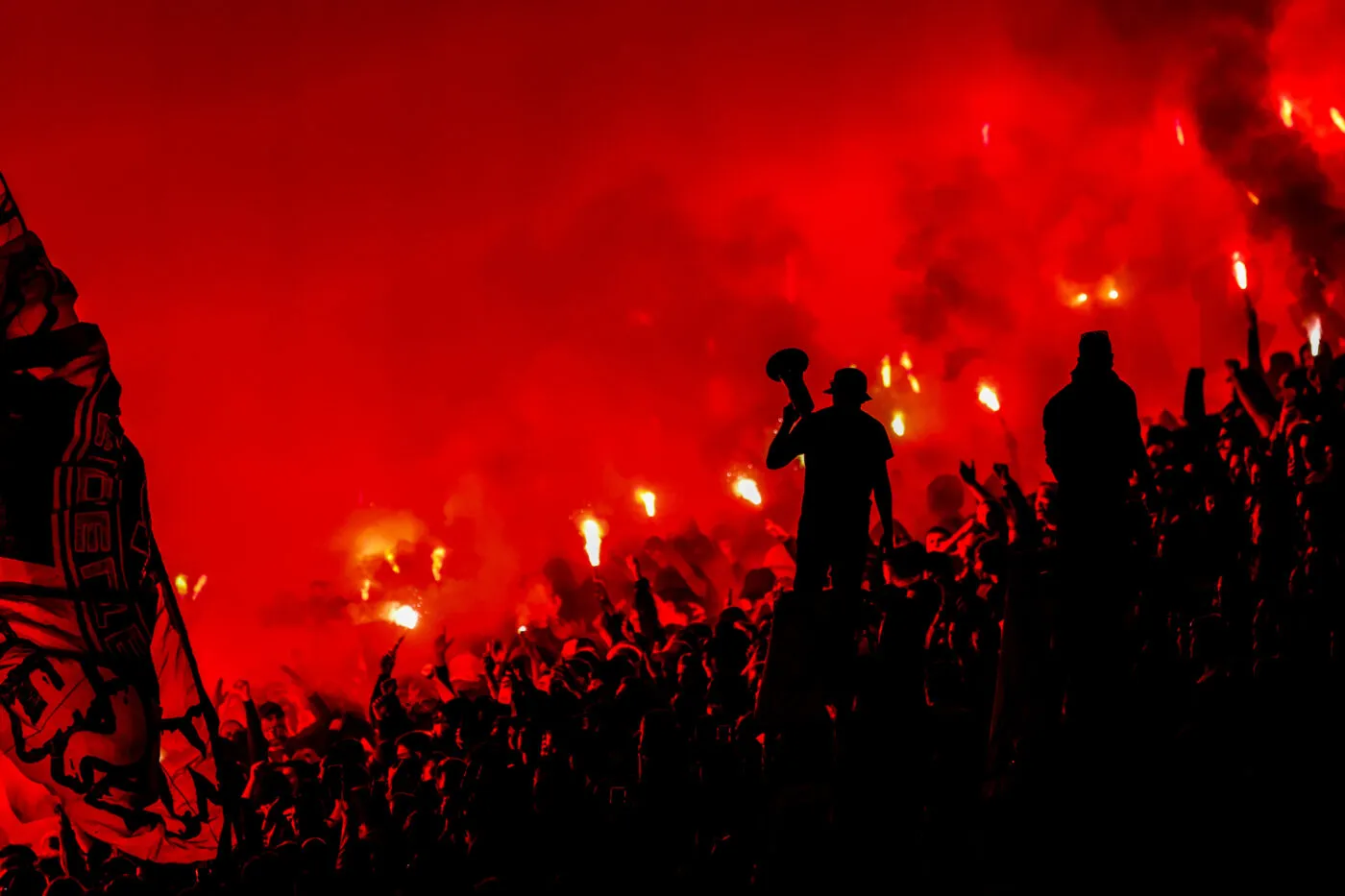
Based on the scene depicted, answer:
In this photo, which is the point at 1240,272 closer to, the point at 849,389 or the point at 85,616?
the point at 849,389

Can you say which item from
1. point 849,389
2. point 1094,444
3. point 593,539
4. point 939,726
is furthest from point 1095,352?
point 593,539

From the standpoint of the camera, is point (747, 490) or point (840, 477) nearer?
point (840, 477)

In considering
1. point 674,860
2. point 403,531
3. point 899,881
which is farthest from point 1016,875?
point 403,531

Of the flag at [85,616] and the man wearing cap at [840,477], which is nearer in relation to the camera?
the flag at [85,616]

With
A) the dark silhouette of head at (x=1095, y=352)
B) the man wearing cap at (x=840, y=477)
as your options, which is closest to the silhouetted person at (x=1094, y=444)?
the dark silhouette of head at (x=1095, y=352)

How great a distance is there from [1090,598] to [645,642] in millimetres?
4279

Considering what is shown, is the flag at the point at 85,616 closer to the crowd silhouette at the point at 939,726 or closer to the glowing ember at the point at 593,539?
the crowd silhouette at the point at 939,726

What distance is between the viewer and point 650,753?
6.80 metres

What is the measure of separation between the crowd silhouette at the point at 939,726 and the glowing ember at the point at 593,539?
8762 mm

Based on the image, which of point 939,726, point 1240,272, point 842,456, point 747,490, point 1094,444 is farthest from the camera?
point 747,490

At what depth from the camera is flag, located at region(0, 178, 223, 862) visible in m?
5.93

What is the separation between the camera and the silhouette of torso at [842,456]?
22.0ft

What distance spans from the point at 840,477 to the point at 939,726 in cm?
141

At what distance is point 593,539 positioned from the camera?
59.4 feet
